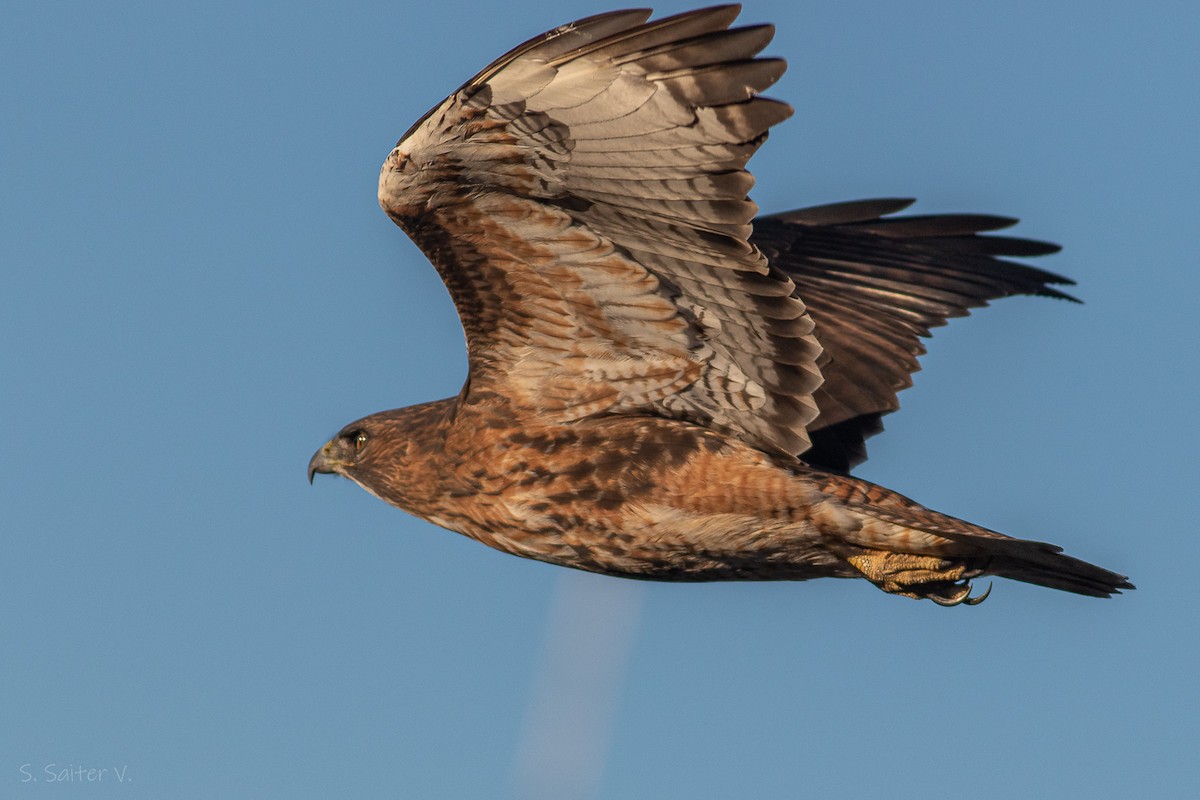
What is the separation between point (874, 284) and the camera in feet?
28.1

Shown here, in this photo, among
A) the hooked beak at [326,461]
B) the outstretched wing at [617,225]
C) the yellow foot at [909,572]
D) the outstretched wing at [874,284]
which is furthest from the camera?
the hooked beak at [326,461]

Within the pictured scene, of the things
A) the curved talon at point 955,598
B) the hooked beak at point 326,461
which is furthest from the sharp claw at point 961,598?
the hooked beak at point 326,461

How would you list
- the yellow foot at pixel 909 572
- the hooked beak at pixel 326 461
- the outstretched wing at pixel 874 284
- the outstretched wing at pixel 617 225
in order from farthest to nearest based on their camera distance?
the hooked beak at pixel 326 461 < the outstretched wing at pixel 874 284 < the yellow foot at pixel 909 572 < the outstretched wing at pixel 617 225

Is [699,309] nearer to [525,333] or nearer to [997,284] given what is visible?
[525,333]

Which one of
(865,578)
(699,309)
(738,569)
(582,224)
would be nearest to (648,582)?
(738,569)

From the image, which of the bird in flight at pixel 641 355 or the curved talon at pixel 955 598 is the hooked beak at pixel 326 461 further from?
the curved talon at pixel 955 598

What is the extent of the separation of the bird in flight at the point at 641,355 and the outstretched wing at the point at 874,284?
22 mm

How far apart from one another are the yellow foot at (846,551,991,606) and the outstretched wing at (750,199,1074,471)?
89 cm

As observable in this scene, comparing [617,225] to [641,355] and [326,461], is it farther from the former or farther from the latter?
[326,461]

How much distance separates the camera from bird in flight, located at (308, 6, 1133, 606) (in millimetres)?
5594

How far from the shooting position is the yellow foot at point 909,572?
22.8ft

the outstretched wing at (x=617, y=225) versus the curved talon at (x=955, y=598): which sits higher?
the outstretched wing at (x=617, y=225)

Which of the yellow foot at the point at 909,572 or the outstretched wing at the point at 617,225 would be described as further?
the yellow foot at the point at 909,572

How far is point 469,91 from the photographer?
18.6 feet
